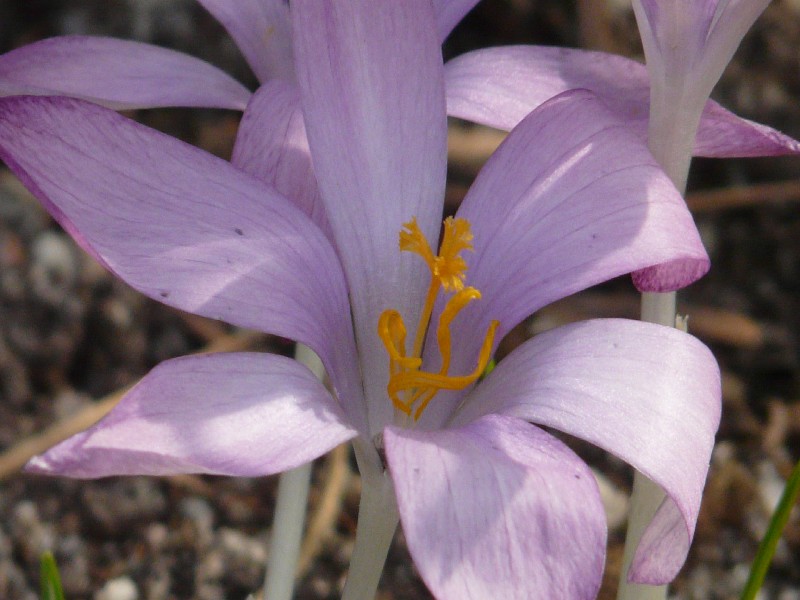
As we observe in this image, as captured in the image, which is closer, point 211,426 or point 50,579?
point 211,426

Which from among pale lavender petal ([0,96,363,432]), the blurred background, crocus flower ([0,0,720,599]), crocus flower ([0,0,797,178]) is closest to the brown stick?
the blurred background

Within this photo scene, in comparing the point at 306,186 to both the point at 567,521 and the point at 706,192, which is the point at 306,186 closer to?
the point at 567,521

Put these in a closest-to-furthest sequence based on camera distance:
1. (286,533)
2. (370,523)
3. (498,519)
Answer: (498,519)
(370,523)
(286,533)

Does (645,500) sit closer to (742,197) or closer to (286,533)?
(286,533)

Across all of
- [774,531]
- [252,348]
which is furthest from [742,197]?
[774,531]

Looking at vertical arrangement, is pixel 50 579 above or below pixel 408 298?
below

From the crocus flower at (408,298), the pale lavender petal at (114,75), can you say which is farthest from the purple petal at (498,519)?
the pale lavender petal at (114,75)
